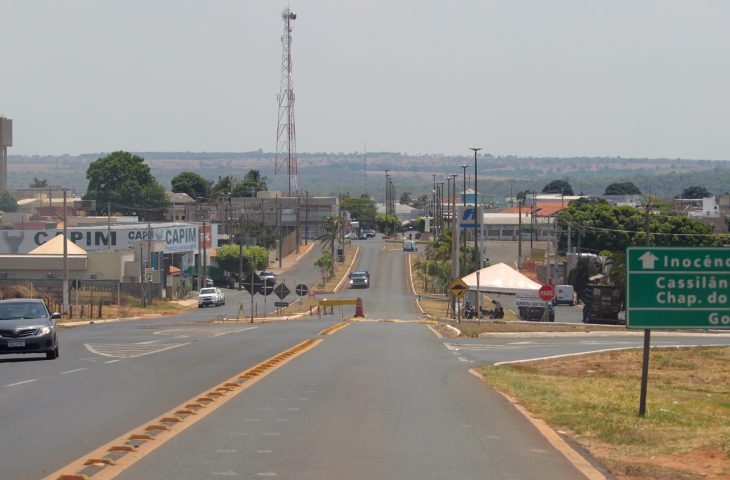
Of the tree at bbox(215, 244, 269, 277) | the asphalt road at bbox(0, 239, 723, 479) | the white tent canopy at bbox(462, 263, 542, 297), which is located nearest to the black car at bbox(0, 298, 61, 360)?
the asphalt road at bbox(0, 239, 723, 479)

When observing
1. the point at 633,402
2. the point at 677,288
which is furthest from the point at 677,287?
the point at 633,402

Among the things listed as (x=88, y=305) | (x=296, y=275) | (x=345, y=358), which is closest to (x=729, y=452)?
(x=345, y=358)

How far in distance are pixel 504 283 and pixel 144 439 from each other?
1941 inches

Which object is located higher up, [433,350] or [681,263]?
[681,263]

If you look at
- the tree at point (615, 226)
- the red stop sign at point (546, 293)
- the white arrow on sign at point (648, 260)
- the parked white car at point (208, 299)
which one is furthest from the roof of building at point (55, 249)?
the white arrow on sign at point (648, 260)

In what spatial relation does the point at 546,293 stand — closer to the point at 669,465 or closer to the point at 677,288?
the point at 677,288

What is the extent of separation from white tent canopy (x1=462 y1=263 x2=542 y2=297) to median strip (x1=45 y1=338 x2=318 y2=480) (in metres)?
40.9

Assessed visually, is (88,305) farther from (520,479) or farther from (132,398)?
(520,479)

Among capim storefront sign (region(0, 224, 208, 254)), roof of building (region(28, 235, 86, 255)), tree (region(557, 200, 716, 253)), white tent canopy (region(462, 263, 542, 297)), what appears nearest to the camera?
white tent canopy (region(462, 263, 542, 297))

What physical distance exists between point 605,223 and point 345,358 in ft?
277

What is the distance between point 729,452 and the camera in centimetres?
1286

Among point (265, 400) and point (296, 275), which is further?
point (296, 275)

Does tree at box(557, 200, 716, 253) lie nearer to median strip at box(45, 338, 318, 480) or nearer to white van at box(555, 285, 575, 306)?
white van at box(555, 285, 575, 306)

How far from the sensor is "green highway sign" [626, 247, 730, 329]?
51.6 ft
